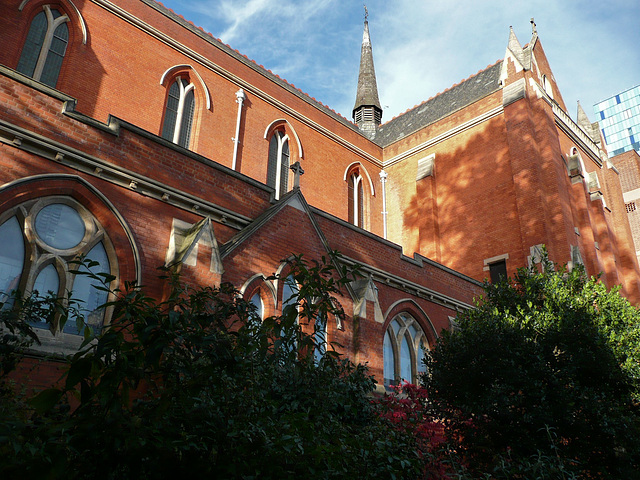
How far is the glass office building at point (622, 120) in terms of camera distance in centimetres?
12612

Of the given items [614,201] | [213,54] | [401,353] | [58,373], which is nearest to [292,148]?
[213,54]

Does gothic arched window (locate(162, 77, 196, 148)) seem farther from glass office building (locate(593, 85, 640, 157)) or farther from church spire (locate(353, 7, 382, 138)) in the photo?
glass office building (locate(593, 85, 640, 157))

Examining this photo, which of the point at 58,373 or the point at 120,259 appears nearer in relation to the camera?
the point at 58,373

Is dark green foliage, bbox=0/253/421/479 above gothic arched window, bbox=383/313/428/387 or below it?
below

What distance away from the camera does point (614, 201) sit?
25.5m

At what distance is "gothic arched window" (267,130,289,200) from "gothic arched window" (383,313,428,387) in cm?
700

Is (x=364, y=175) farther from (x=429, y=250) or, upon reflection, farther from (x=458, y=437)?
(x=458, y=437)

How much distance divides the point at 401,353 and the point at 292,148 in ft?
31.5

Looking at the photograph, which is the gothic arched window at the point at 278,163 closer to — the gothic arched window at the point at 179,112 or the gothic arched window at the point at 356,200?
the gothic arched window at the point at 179,112

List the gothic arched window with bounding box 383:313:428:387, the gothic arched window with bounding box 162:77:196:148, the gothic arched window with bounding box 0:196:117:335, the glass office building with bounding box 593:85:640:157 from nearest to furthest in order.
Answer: the gothic arched window with bounding box 0:196:117:335 < the gothic arched window with bounding box 383:313:428:387 < the gothic arched window with bounding box 162:77:196:148 < the glass office building with bounding box 593:85:640:157

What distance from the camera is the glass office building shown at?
414 ft

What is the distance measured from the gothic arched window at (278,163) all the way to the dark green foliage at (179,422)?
44.8 feet

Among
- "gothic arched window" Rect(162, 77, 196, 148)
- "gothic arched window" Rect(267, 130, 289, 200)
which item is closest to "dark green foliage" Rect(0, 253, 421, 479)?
"gothic arched window" Rect(162, 77, 196, 148)

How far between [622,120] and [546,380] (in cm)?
14374
